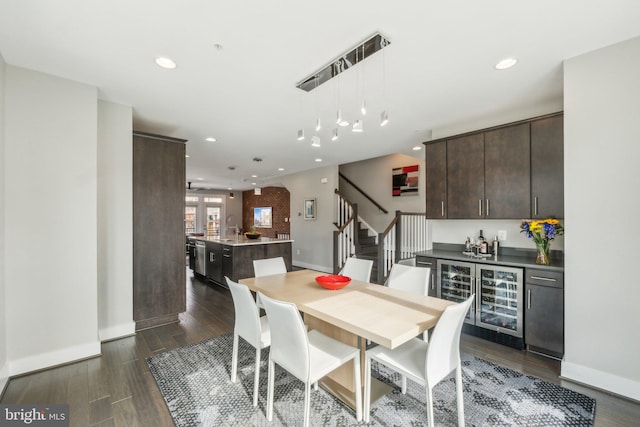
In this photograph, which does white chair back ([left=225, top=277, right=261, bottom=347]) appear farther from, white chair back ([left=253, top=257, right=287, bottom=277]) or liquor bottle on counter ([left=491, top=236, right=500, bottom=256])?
liquor bottle on counter ([left=491, top=236, right=500, bottom=256])

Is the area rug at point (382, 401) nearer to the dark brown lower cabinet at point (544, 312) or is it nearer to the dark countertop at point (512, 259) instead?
the dark brown lower cabinet at point (544, 312)

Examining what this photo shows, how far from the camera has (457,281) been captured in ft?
11.2

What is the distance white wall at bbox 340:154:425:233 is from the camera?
696 centimetres

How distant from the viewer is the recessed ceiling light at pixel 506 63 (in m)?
Result: 2.34

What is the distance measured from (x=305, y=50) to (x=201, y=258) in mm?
5333

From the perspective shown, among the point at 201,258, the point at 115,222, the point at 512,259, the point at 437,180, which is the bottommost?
the point at 201,258

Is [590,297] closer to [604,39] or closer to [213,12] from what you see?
[604,39]

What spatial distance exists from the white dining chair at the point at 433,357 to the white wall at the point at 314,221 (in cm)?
506

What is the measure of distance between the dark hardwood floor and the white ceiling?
105 inches

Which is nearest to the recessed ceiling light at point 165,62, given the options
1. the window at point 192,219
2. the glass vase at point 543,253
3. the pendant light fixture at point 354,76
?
the pendant light fixture at point 354,76

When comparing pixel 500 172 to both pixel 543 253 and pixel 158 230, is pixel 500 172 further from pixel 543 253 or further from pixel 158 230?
pixel 158 230

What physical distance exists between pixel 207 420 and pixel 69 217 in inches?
87.7

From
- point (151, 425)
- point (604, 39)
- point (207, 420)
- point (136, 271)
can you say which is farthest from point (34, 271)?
point (604, 39)

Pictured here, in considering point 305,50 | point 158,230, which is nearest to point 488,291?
point 305,50
